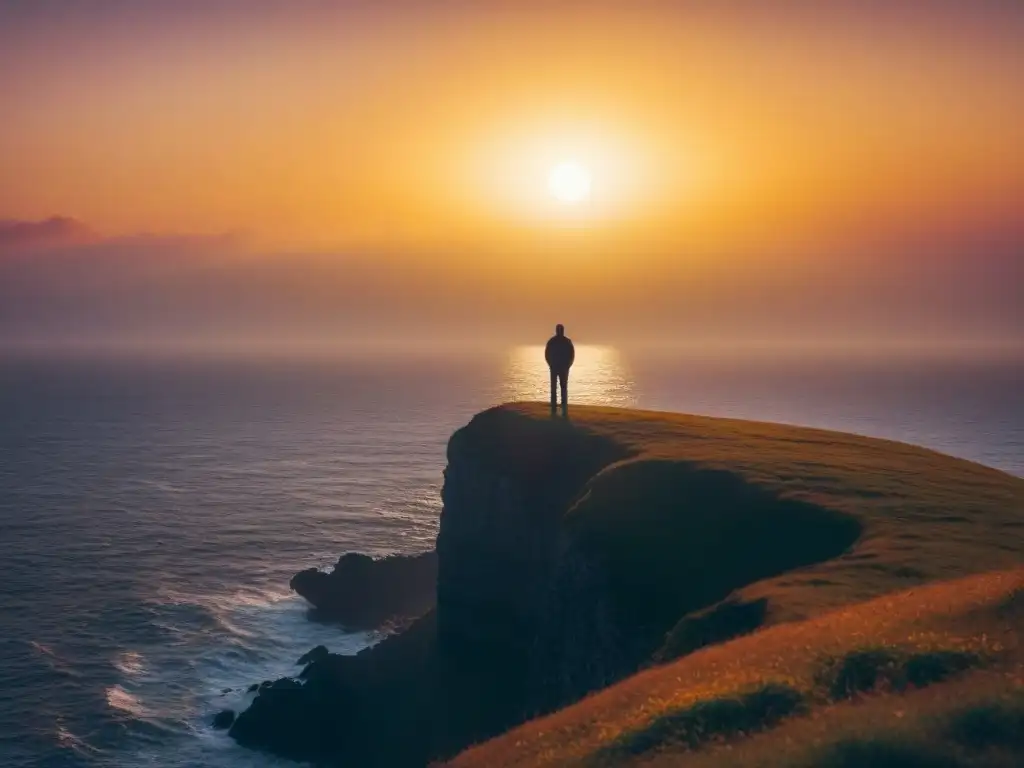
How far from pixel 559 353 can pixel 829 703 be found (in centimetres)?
3330

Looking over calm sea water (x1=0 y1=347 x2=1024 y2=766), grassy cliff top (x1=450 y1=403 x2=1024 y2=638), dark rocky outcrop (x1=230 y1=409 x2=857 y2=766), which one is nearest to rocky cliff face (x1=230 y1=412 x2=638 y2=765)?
dark rocky outcrop (x1=230 y1=409 x2=857 y2=766)

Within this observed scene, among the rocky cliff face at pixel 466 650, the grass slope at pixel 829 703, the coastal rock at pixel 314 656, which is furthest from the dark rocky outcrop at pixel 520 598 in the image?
the grass slope at pixel 829 703

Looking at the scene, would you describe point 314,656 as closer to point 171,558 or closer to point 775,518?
point 171,558

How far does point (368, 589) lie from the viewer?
210 ft

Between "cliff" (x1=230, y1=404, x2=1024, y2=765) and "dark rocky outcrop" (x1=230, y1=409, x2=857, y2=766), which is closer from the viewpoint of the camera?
A: "cliff" (x1=230, y1=404, x2=1024, y2=765)

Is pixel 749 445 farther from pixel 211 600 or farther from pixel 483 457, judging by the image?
pixel 211 600

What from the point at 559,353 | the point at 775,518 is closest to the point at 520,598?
the point at 559,353

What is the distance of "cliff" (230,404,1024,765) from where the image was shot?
24.3 m

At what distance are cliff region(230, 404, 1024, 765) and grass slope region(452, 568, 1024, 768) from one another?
3.52 m

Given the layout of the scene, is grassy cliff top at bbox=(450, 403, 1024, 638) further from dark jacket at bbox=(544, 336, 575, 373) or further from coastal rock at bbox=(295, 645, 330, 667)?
→ coastal rock at bbox=(295, 645, 330, 667)

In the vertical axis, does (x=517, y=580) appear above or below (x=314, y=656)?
above

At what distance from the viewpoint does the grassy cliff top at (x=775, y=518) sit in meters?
22.6

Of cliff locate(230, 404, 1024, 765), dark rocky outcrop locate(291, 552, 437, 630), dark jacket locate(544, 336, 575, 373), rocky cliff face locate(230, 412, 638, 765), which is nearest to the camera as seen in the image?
cliff locate(230, 404, 1024, 765)

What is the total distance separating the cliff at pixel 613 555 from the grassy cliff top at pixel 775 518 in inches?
3.3
